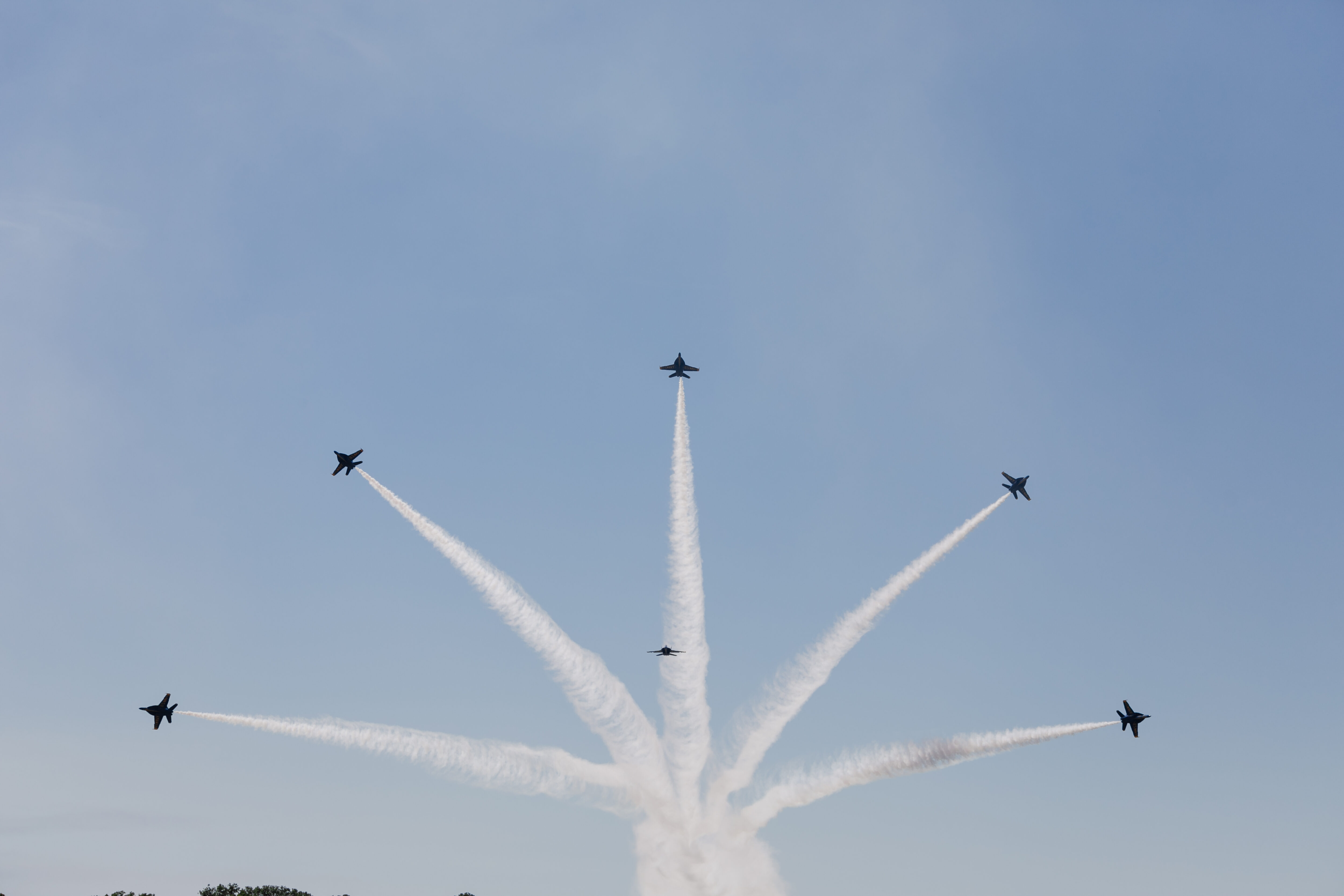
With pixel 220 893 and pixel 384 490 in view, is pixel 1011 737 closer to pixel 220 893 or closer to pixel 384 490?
pixel 384 490

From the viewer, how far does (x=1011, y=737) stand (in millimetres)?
95188

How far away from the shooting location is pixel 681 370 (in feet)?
384

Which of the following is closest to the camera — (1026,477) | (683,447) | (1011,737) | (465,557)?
(1011,737)

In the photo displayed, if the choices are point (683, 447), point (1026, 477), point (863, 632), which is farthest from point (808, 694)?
point (1026, 477)

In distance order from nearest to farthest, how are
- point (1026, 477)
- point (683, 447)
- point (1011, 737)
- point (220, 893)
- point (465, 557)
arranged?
point (1011, 737) → point (465, 557) → point (683, 447) → point (1026, 477) → point (220, 893)

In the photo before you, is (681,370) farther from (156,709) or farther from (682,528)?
(156,709)

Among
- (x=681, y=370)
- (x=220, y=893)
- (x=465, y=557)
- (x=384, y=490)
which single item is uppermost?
(x=681, y=370)

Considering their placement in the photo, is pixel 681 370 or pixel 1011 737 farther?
pixel 681 370

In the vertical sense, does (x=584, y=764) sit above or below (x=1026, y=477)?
below

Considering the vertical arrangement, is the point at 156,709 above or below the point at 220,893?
above

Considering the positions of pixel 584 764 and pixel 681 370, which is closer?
pixel 584 764

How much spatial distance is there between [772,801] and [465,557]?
4802 cm

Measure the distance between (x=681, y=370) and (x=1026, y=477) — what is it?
1834 inches

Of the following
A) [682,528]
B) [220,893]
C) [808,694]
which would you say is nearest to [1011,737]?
[808,694]
